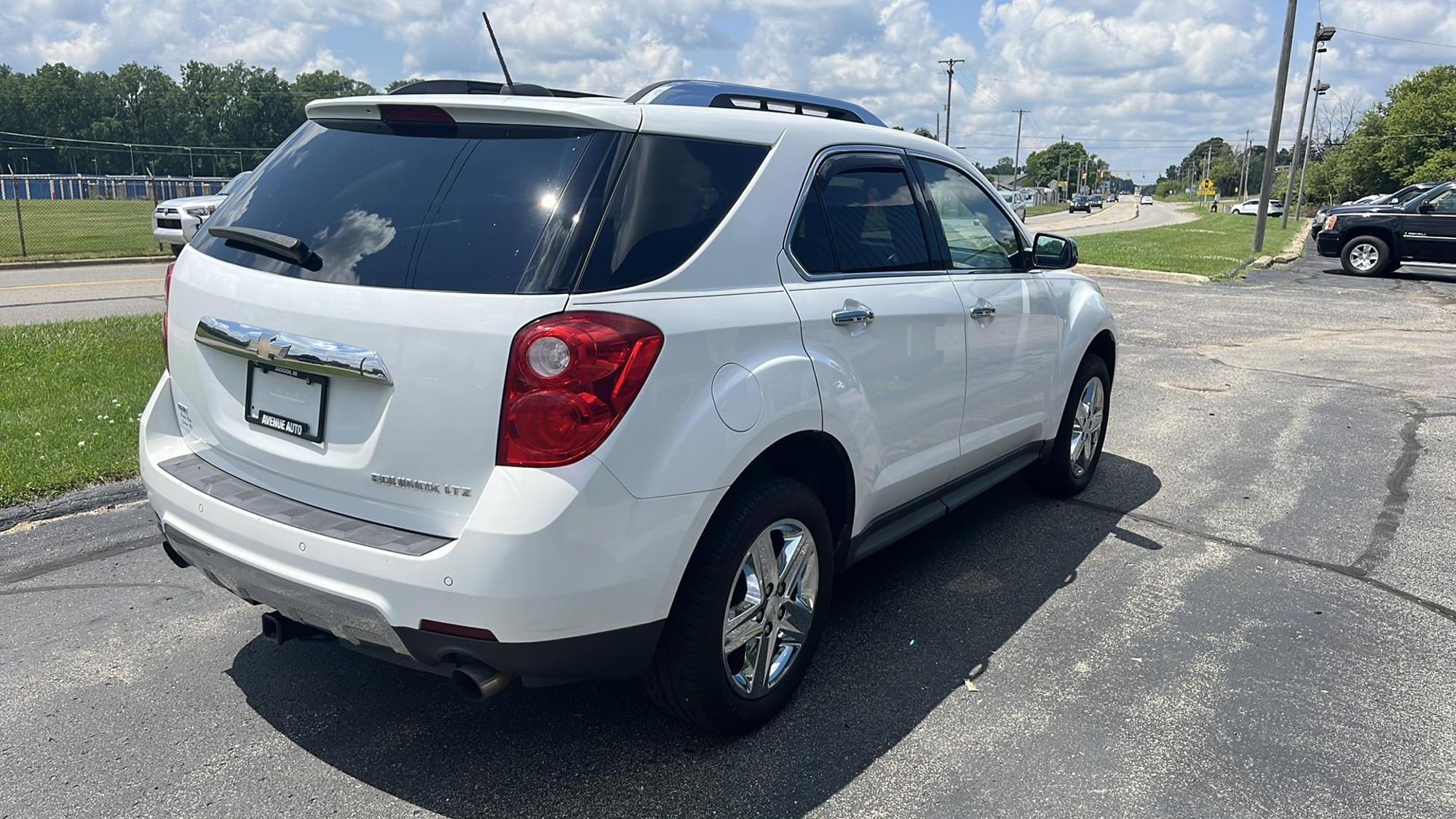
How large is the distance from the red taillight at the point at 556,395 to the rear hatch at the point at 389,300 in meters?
0.04

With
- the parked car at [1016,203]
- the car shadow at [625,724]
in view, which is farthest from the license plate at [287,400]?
the parked car at [1016,203]

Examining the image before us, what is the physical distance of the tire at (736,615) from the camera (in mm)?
2812

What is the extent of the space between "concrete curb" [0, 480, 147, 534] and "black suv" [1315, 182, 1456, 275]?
849 inches

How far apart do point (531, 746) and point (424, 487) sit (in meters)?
0.96

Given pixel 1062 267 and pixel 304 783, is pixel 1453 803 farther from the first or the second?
pixel 304 783

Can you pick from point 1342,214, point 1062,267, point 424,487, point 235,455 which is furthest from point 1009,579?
point 1342,214

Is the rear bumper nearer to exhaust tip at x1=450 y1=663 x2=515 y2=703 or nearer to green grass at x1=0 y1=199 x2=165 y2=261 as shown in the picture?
exhaust tip at x1=450 y1=663 x2=515 y2=703

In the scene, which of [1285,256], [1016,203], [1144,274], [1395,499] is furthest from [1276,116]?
[1395,499]

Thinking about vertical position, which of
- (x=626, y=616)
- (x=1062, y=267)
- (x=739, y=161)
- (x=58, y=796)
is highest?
(x=739, y=161)

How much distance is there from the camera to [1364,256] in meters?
20.6

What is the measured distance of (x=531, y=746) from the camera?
3092 mm

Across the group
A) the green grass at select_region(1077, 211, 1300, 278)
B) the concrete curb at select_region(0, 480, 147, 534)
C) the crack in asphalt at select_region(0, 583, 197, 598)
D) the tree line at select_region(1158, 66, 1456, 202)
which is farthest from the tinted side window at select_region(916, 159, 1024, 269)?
the tree line at select_region(1158, 66, 1456, 202)

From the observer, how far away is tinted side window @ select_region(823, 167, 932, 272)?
3.52 meters

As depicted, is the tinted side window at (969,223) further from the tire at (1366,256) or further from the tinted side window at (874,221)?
the tire at (1366,256)
